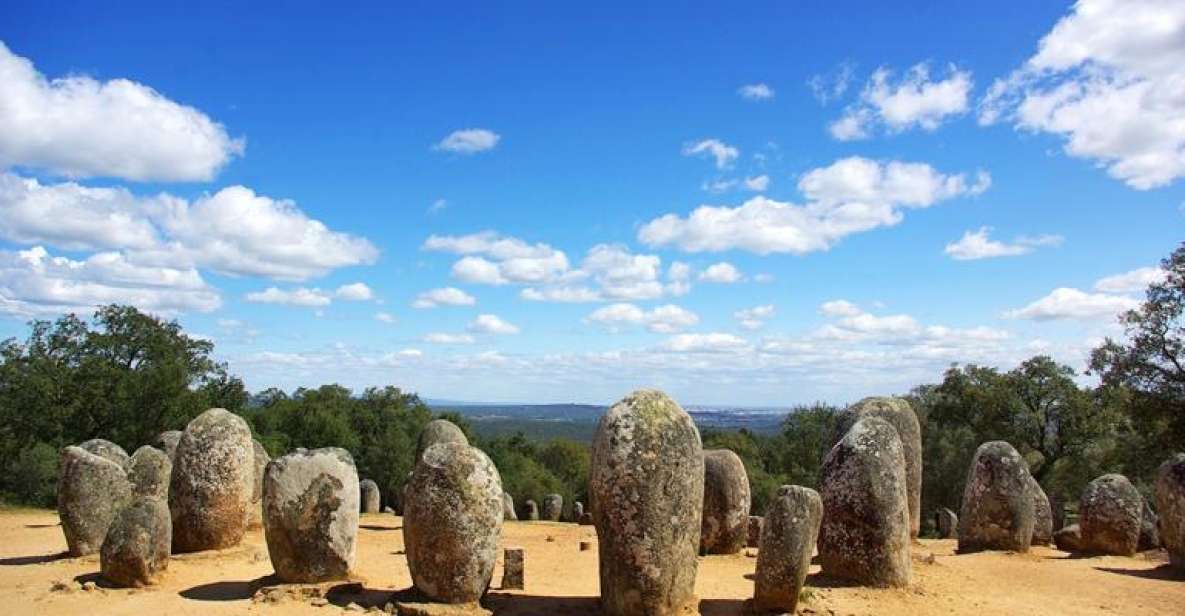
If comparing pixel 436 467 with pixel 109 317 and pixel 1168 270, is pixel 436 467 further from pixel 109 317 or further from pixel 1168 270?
pixel 109 317

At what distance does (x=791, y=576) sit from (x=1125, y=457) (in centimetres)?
2345

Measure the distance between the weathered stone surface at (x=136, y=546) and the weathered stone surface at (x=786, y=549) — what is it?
9.29m

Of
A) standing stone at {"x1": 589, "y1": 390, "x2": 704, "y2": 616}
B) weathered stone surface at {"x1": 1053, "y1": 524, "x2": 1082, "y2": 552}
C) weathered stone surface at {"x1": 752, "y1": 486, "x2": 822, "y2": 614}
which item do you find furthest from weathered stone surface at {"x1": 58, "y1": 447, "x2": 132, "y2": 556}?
weathered stone surface at {"x1": 1053, "y1": 524, "x2": 1082, "y2": 552}

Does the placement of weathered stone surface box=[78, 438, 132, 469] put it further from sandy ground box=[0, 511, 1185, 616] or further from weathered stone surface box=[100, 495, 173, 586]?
weathered stone surface box=[100, 495, 173, 586]

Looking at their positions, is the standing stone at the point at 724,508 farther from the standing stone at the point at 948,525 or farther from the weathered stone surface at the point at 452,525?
the standing stone at the point at 948,525

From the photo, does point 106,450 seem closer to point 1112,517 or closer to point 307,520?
point 307,520

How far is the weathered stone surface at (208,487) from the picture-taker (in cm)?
1487

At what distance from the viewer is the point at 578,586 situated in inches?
527

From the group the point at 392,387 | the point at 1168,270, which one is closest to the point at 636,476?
the point at 1168,270

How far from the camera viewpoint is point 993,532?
17.6 m

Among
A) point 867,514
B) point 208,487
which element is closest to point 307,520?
point 208,487

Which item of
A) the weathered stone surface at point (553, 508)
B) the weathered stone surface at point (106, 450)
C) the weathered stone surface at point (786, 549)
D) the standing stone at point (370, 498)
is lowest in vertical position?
the weathered stone surface at point (553, 508)

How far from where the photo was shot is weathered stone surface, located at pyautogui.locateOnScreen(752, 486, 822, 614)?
35.6ft

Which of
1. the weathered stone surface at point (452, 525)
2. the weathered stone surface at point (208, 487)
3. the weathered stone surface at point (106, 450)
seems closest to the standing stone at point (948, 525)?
the weathered stone surface at point (452, 525)
